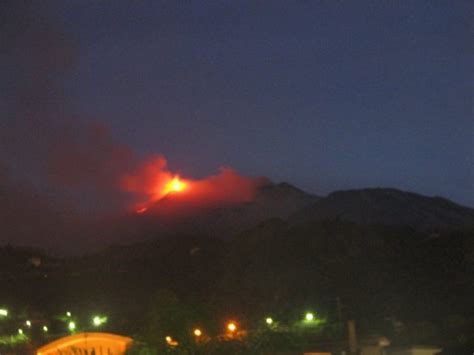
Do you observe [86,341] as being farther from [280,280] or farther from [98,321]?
[280,280]

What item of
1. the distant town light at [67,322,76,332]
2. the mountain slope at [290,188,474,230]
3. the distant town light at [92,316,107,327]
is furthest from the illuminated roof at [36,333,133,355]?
the mountain slope at [290,188,474,230]

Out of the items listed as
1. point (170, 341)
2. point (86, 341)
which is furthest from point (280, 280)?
point (170, 341)

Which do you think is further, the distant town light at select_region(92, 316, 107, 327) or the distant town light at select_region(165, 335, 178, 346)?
the distant town light at select_region(92, 316, 107, 327)

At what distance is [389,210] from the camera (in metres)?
28.6

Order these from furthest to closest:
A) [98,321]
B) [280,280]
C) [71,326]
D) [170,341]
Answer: [280,280] < [71,326] < [98,321] < [170,341]

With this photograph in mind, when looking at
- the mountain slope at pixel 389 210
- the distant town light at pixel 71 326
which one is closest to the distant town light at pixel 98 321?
the distant town light at pixel 71 326

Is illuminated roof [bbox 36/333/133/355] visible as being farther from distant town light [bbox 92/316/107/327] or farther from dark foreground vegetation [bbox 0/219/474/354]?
distant town light [bbox 92/316/107/327]

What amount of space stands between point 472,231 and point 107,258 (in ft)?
37.3

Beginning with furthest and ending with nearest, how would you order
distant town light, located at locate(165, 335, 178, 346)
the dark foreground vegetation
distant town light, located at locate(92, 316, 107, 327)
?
distant town light, located at locate(92, 316, 107, 327) → the dark foreground vegetation → distant town light, located at locate(165, 335, 178, 346)

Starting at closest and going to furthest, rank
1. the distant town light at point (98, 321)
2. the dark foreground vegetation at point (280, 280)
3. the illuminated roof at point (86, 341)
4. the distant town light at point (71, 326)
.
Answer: the illuminated roof at point (86, 341) → the dark foreground vegetation at point (280, 280) → the distant town light at point (98, 321) → the distant town light at point (71, 326)

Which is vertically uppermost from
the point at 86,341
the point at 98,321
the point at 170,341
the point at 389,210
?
the point at 389,210

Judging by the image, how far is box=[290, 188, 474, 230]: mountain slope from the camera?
2664 centimetres

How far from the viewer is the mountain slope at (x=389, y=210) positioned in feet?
87.4

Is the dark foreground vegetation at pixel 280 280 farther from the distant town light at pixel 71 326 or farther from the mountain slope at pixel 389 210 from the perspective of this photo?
the mountain slope at pixel 389 210
